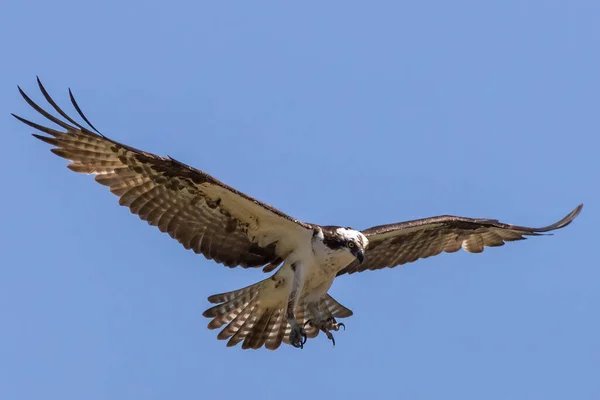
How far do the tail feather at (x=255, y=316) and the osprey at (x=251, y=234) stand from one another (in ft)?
0.04

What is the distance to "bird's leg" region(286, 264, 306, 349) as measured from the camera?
1487 centimetres

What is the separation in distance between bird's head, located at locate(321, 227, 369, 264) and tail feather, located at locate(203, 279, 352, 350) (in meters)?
1.15

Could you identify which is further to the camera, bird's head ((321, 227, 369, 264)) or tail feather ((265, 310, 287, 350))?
tail feather ((265, 310, 287, 350))

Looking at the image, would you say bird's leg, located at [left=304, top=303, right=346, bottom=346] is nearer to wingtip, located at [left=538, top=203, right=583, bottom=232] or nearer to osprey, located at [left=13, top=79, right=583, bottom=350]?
osprey, located at [left=13, top=79, right=583, bottom=350]

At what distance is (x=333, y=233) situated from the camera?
1473 centimetres

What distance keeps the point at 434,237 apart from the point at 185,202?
3.78 m

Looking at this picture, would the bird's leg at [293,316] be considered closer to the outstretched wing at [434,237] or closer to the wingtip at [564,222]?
the outstretched wing at [434,237]

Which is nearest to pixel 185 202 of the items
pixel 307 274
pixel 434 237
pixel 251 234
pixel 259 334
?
pixel 251 234

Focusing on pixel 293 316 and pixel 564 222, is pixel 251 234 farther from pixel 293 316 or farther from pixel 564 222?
pixel 564 222

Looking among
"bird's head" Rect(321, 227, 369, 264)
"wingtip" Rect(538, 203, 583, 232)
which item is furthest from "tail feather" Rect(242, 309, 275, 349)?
"wingtip" Rect(538, 203, 583, 232)

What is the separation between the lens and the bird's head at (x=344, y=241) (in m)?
14.7

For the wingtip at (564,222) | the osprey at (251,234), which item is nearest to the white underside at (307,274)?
the osprey at (251,234)

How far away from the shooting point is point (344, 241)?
48.2 ft

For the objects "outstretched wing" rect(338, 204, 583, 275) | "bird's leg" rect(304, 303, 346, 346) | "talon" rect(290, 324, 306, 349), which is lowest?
"talon" rect(290, 324, 306, 349)
